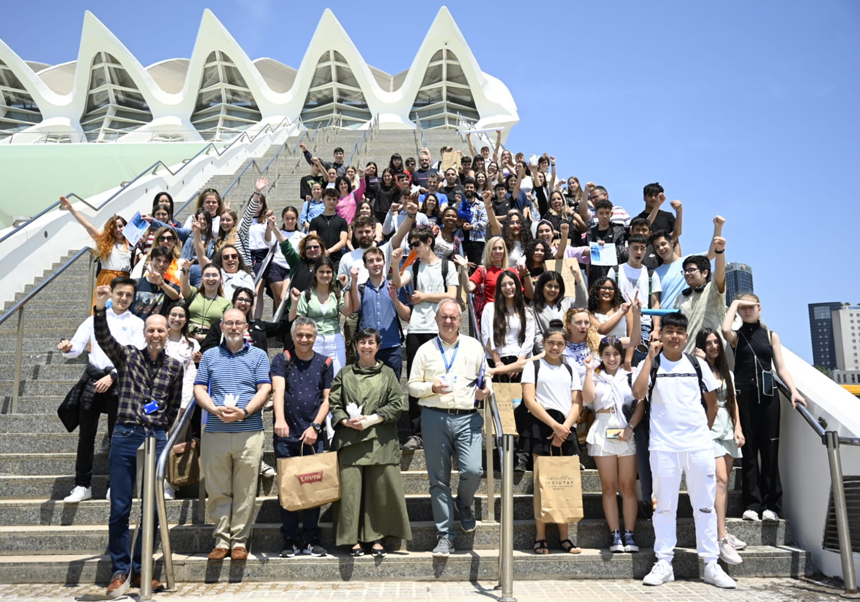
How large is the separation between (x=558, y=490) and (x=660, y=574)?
32.9 inches

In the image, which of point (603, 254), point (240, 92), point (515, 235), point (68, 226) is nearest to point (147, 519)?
point (515, 235)

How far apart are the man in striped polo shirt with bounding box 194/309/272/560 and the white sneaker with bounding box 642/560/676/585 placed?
→ 266 cm

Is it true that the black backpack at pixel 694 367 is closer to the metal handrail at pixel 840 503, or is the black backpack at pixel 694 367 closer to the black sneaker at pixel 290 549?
the metal handrail at pixel 840 503

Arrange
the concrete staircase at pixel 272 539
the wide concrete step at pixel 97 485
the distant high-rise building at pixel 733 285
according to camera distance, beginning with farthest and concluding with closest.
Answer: the distant high-rise building at pixel 733 285 < the wide concrete step at pixel 97 485 < the concrete staircase at pixel 272 539

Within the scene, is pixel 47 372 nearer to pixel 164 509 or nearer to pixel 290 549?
pixel 164 509

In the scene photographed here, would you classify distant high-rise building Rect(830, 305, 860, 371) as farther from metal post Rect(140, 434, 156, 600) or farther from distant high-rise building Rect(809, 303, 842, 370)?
metal post Rect(140, 434, 156, 600)

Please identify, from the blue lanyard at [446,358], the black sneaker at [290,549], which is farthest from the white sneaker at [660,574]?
the black sneaker at [290,549]

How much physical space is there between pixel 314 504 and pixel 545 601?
1576 millimetres

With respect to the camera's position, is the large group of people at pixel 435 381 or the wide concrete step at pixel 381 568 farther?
the large group of people at pixel 435 381

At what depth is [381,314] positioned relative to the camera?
5.77 metres

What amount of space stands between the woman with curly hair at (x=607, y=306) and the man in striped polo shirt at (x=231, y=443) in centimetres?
296

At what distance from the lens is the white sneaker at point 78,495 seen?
5.05 m

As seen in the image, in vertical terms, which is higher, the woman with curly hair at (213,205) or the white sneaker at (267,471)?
the woman with curly hair at (213,205)

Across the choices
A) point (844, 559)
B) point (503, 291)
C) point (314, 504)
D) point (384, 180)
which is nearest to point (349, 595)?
point (314, 504)
